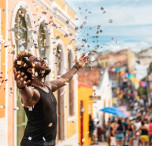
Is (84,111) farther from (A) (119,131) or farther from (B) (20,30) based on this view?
(B) (20,30)

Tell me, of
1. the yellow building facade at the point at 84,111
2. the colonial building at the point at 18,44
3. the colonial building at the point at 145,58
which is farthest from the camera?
the colonial building at the point at 145,58

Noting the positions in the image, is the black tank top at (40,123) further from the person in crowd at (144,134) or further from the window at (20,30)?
the person in crowd at (144,134)

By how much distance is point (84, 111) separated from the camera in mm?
17734

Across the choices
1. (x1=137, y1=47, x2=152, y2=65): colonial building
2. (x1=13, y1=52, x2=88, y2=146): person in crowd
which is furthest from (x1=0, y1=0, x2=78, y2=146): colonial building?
(x1=137, y1=47, x2=152, y2=65): colonial building

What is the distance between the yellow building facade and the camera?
16906 millimetres

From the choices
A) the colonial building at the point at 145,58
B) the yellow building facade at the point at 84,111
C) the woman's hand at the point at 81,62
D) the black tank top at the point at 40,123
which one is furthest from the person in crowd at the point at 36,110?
the colonial building at the point at 145,58

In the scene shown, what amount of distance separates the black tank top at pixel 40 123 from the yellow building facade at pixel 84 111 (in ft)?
41.9

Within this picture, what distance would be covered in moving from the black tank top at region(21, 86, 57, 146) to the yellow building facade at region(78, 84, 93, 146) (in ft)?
41.9

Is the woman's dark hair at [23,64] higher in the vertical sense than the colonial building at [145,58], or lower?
lower

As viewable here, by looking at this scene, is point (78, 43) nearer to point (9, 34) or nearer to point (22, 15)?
point (9, 34)

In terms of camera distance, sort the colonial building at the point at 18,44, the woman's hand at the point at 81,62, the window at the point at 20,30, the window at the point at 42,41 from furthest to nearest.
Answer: the window at the point at 42,41
the window at the point at 20,30
the colonial building at the point at 18,44
the woman's hand at the point at 81,62

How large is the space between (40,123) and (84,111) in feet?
47.4

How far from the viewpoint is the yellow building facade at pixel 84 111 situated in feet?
55.5

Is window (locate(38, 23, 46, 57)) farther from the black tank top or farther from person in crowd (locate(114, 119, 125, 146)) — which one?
the black tank top
